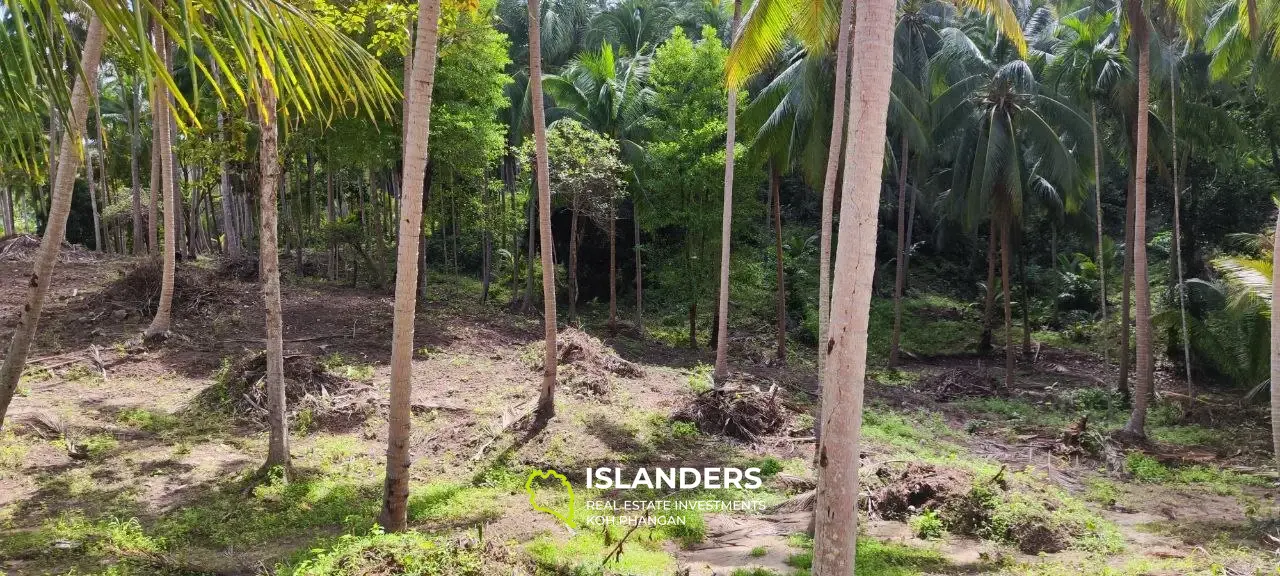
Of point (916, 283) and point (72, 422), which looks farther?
point (916, 283)

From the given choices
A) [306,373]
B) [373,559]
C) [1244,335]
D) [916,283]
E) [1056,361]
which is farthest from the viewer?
[916,283]

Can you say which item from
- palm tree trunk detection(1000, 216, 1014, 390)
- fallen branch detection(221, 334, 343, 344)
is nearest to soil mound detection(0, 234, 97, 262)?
fallen branch detection(221, 334, 343, 344)

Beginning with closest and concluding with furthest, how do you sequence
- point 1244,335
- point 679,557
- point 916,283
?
point 679,557
point 1244,335
point 916,283

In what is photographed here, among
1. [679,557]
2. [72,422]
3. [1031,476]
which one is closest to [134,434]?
[72,422]

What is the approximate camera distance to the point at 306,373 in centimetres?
1270

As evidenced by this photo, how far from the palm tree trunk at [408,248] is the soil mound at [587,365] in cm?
724

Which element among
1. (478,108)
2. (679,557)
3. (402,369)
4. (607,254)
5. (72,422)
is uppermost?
(478,108)

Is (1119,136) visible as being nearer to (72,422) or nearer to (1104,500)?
(1104,500)

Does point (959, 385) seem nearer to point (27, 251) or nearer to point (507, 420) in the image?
point (507, 420)

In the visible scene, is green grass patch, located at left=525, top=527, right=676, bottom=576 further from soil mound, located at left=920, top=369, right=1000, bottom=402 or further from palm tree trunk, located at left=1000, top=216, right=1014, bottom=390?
palm tree trunk, located at left=1000, top=216, right=1014, bottom=390

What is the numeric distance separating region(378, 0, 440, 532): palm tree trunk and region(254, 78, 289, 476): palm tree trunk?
9.13 ft

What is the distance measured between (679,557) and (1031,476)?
5.56 metres

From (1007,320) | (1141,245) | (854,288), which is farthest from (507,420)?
(1007,320)

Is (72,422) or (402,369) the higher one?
(402,369)
